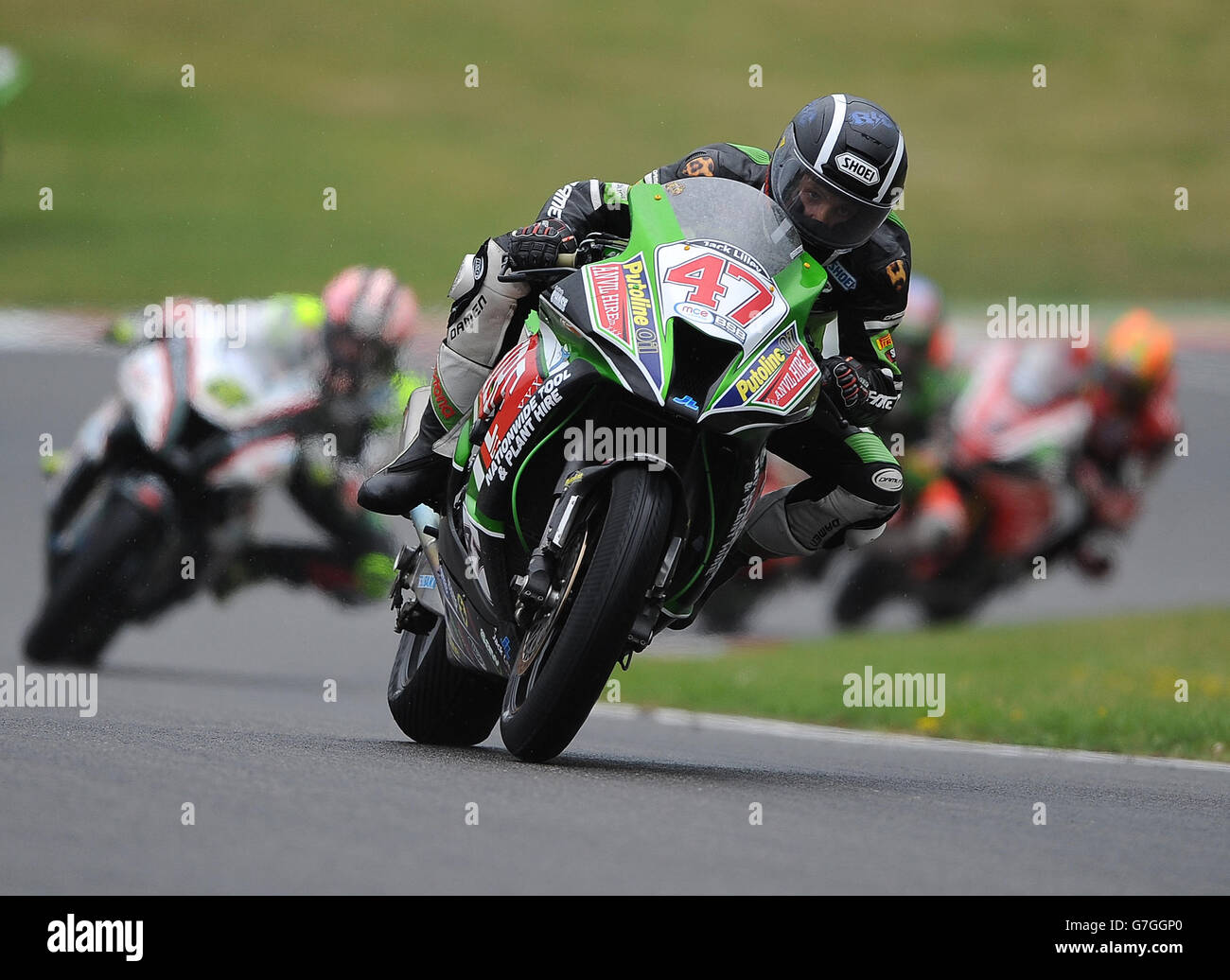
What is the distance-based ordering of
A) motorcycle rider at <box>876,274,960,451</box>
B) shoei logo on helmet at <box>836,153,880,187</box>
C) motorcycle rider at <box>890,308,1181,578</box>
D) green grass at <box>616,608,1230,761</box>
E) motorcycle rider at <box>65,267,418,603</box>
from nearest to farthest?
shoei logo on helmet at <box>836,153,880,187</box> < green grass at <box>616,608,1230,761</box> < motorcycle rider at <box>65,267,418,603</box> < motorcycle rider at <box>876,274,960,451</box> < motorcycle rider at <box>890,308,1181,578</box>

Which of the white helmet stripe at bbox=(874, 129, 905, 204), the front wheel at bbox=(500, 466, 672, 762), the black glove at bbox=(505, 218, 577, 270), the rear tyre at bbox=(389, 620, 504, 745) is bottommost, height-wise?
the rear tyre at bbox=(389, 620, 504, 745)

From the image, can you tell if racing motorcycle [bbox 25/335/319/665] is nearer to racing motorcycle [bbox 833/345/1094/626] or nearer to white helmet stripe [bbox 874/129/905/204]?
white helmet stripe [bbox 874/129/905/204]

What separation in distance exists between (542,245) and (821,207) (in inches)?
30.4

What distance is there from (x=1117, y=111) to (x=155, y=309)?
101 feet

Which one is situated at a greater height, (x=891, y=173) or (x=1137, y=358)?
(x=1137, y=358)

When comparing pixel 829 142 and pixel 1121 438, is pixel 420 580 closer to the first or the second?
pixel 829 142

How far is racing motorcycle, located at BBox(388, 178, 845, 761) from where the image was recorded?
4.97 metres

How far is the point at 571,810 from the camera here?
462 centimetres

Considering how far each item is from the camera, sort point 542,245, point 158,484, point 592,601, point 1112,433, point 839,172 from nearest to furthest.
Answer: point 592,601 → point 839,172 → point 542,245 → point 158,484 → point 1112,433

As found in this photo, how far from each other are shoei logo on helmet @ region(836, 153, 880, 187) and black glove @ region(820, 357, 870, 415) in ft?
1.58

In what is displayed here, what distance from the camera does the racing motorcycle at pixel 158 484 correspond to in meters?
9.41

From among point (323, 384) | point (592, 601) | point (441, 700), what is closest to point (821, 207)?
point (592, 601)

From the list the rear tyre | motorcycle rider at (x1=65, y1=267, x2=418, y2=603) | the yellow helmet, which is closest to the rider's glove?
the rear tyre
